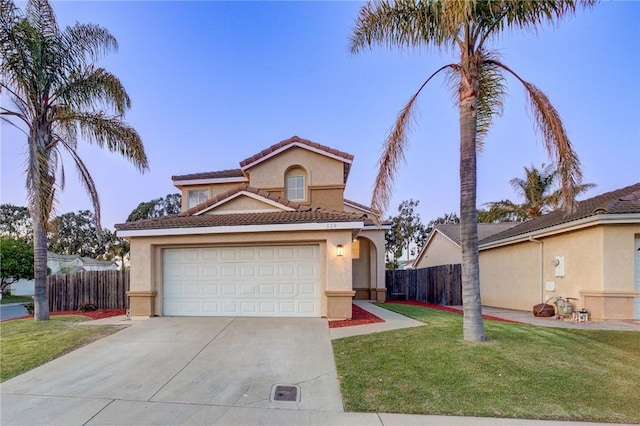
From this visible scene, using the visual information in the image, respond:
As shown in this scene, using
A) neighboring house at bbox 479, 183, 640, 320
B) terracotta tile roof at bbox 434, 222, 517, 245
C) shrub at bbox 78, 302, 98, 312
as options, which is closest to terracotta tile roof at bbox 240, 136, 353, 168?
neighboring house at bbox 479, 183, 640, 320

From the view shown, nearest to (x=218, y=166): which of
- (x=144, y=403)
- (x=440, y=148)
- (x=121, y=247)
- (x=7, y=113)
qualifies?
(x=7, y=113)

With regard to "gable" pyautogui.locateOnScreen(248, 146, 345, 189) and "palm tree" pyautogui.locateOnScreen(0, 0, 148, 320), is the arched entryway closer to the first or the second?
"gable" pyautogui.locateOnScreen(248, 146, 345, 189)

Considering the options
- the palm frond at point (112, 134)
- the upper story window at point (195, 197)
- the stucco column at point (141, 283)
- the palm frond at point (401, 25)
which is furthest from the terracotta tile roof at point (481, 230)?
the palm frond at point (112, 134)

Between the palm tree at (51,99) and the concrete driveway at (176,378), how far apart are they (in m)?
5.04

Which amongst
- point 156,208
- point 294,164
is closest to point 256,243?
point 294,164

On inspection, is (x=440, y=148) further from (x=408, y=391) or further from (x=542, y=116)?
(x=408, y=391)

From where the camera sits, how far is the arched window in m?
14.6

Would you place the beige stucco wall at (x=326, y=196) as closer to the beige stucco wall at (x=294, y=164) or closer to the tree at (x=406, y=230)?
the beige stucco wall at (x=294, y=164)

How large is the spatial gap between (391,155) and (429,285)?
507 inches

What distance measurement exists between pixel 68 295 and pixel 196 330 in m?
9.38

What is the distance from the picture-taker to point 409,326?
27.7 ft

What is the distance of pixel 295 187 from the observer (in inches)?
575

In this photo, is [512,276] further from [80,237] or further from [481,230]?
[80,237]

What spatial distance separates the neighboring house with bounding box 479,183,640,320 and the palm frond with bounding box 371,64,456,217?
4.70m
